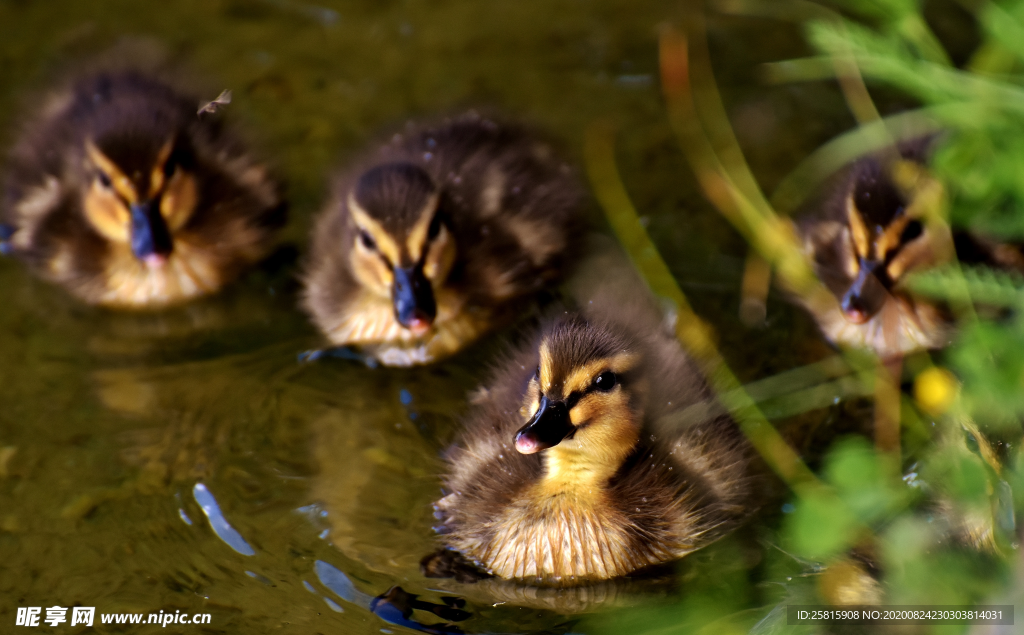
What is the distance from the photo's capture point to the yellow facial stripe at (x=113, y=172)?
318cm

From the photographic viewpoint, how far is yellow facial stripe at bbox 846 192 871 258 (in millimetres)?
3053

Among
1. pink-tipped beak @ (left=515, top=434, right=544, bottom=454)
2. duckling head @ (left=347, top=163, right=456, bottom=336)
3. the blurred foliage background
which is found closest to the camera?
the blurred foliage background

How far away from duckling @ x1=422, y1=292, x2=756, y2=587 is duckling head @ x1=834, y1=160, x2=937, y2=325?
0.68 metres

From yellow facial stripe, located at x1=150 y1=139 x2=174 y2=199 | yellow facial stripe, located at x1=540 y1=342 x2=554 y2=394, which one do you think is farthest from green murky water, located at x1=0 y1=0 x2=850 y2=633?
yellow facial stripe, located at x1=540 y1=342 x2=554 y2=394

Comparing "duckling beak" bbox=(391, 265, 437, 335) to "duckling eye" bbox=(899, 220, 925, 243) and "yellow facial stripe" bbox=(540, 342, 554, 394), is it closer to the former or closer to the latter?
"yellow facial stripe" bbox=(540, 342, 554, 394)

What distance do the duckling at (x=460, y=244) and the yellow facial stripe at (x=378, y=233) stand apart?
5 cm

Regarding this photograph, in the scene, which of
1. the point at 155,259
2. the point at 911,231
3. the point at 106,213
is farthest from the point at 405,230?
the point at 911,231

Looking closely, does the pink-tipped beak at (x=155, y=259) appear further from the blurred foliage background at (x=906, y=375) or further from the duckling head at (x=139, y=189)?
the blurred foliage background at (x=906, y=375)

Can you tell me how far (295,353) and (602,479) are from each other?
3.71 ft

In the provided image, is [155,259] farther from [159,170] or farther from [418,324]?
[418,324]

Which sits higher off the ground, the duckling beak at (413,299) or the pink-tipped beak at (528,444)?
the duckling beak at (413,299)

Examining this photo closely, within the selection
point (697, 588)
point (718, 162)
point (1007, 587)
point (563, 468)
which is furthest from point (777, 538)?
point (718, 162)

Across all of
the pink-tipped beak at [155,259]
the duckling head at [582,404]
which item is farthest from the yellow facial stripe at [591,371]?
the pink-tipped beak at [155,259]

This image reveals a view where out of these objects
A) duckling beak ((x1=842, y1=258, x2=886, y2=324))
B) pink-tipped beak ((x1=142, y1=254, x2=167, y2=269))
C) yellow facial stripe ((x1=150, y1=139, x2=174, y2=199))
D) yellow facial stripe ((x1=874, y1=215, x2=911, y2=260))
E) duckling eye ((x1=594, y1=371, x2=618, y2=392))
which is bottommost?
duckling beak ((x1=842, y1=258, x2=886, y2=324))
